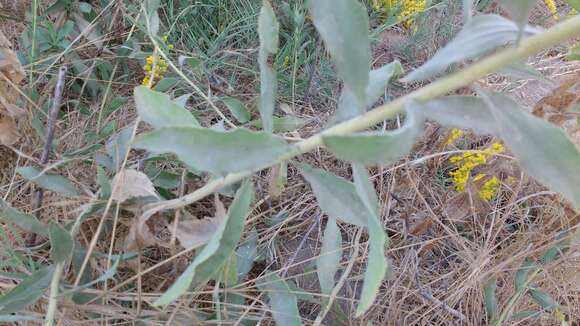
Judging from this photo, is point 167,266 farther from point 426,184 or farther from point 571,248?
point 571,248

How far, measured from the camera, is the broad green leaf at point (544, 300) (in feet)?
3.58

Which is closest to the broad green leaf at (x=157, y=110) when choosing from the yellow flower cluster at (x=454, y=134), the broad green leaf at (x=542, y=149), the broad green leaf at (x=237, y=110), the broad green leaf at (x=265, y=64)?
the broad green leaf at (x=265, y=64)

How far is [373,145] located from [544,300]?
0.73m

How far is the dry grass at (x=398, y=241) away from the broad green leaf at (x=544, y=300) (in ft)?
0.11

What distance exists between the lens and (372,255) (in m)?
0.70

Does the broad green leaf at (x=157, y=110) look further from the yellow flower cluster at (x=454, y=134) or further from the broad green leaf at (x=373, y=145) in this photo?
the yellow flower cluster at (x=454, y=134)

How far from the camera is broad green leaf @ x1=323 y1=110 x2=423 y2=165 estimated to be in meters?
0.60

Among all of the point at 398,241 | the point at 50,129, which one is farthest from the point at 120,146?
the point at 398,241

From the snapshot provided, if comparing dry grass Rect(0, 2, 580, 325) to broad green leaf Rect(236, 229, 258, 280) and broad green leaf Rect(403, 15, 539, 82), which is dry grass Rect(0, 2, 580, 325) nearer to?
broad green leaf Rect(236, 229, 258, 280)

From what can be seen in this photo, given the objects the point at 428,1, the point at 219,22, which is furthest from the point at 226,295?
the point at 428,1

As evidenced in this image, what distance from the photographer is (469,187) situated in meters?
1.20

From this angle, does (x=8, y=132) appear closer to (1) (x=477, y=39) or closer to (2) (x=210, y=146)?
(2) (x=210, y=146)

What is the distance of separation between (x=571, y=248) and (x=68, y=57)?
1.28m

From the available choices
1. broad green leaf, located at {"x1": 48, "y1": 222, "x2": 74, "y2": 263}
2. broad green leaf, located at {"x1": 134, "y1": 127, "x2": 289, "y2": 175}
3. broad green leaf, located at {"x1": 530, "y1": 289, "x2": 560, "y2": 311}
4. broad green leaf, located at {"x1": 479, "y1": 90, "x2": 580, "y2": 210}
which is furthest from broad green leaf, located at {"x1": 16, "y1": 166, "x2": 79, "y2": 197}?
broad green leaf, located at {"x1": 530, "y1": 289, "x2": 560, "y2": 311}
